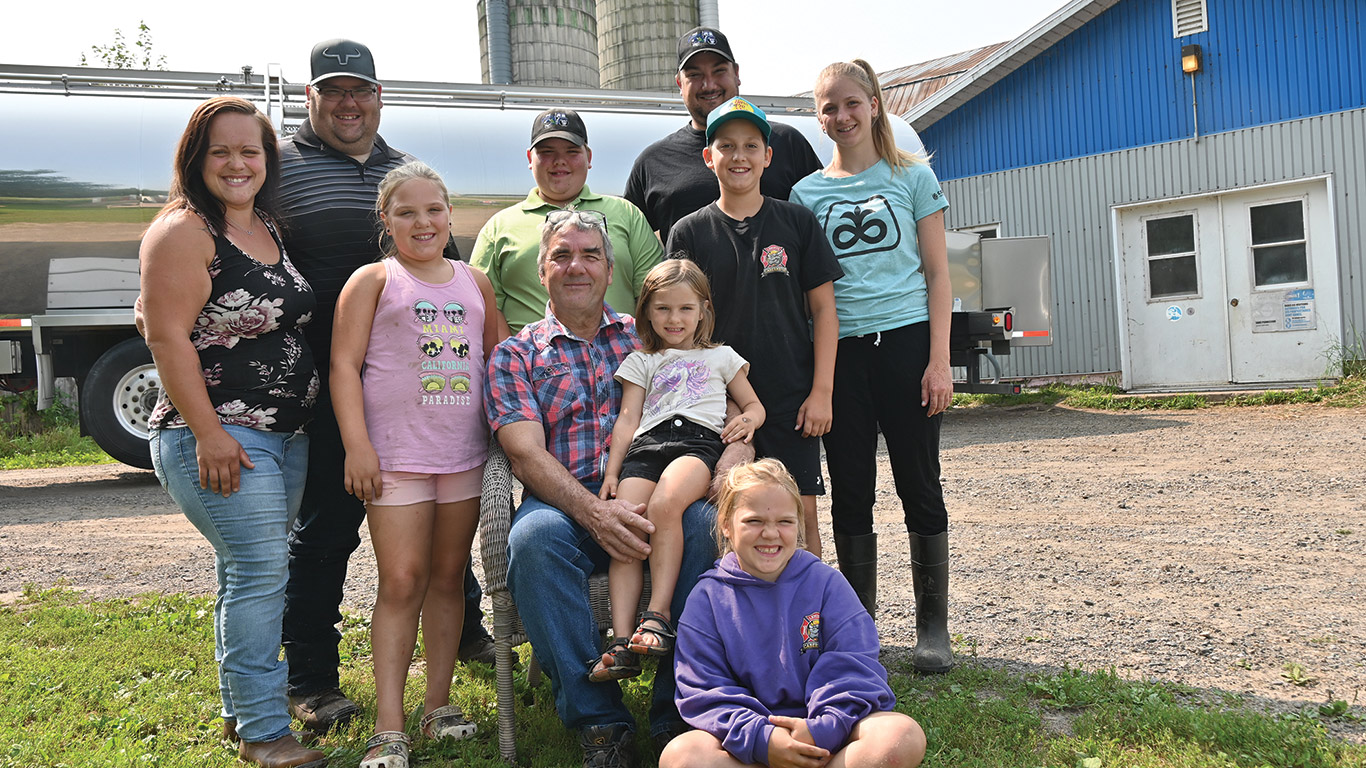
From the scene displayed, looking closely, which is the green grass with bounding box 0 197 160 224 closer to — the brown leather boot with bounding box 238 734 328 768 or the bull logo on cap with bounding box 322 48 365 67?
the bull logo on cap with bounding box 322 48 365 67

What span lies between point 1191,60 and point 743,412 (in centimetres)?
1179

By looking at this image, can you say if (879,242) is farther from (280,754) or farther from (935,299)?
(280,754)

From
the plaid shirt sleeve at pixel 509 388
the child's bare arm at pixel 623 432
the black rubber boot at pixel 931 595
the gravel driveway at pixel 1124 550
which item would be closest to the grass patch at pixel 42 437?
the gravel driveway at pixel 1124 550

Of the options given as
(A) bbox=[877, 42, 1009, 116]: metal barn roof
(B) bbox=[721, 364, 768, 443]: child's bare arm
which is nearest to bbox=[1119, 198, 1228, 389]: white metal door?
(A) bbox=[877, 42, 1009, 116]: metal barn roof

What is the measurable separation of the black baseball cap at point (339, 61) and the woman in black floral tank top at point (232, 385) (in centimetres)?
40

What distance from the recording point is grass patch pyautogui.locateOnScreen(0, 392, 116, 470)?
1153 centimetres

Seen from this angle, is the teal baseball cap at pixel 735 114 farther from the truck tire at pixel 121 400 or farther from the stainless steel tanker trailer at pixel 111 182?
the truck tire at pixel 121 400

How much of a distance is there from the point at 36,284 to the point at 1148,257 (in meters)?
12.6

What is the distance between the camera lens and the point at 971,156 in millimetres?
15047

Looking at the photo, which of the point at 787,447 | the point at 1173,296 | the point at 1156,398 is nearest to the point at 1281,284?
the point at 1173,296

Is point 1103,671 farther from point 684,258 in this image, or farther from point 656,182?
point 656,182

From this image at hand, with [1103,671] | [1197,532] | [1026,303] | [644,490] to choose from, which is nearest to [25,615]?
[644,490]

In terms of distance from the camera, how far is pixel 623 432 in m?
3.20

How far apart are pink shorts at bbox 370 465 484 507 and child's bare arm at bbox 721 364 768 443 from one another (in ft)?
2.68
